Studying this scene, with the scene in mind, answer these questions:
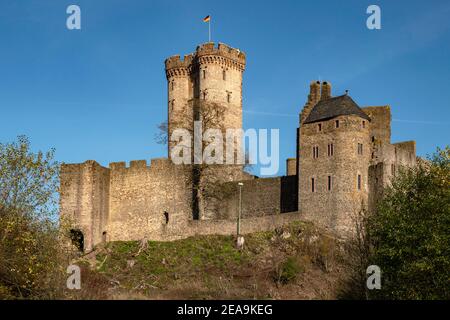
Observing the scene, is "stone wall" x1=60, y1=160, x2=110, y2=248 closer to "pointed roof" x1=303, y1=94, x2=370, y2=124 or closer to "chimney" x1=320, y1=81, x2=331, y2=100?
"pointed roof" x1=303, y1=94, x2=370, y2=124

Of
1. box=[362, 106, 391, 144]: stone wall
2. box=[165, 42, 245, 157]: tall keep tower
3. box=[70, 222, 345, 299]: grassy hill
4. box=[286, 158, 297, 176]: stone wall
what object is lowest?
box=[70, 222, 345, 299]: grassy hill

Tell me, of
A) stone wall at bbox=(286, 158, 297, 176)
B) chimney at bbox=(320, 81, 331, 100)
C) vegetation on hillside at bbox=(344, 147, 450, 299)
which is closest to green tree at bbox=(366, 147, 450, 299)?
vegetation on hillside at bbox=(344, 147, 450, 299)

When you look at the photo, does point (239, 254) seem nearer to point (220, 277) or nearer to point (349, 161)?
point (220, 277)

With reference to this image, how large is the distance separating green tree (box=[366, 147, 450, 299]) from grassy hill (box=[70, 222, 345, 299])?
19.2 ft

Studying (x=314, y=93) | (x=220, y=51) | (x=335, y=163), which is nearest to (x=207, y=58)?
(x=220, y=51)

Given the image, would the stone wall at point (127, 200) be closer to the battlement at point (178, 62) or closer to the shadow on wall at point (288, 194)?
the shadow on wall at point (288, 194)

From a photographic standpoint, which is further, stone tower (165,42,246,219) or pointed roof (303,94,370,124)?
stone tower (165,42,246,219)

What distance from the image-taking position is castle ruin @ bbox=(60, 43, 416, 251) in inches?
2133

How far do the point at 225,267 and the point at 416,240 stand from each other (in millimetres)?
13989

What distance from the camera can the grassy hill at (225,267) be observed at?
1886 inches

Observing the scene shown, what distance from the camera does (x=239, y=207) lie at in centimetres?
5931

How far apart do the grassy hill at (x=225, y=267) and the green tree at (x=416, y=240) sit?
584cm

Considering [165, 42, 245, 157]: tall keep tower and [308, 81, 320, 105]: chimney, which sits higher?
[165, 42, 245, 157]: tall keep tower
